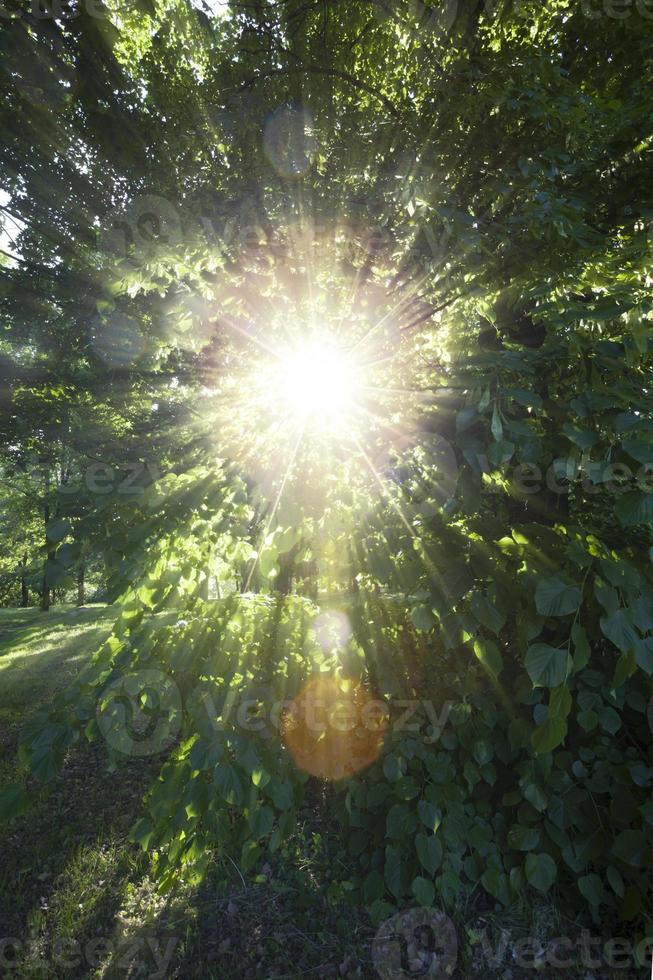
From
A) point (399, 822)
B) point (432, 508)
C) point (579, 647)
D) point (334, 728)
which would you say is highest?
point (432, 508)

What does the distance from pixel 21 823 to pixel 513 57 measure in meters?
6.78

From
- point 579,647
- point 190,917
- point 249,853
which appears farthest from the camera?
point 190,917

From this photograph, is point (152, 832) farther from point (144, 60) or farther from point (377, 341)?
point (144, 60)

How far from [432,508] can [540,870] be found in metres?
1.91

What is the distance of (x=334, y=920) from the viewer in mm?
3074

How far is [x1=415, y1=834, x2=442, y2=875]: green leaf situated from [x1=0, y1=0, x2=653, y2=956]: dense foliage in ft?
0.04

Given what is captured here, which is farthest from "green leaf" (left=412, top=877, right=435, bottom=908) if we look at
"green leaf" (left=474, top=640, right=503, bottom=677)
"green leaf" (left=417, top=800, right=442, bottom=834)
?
"green leaf" (left=474, top=640, right=503, bottom=677)

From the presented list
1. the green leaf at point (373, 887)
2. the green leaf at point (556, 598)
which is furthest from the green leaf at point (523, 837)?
the green leaf at point (556, 598)

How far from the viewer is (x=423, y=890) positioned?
2.54 meters

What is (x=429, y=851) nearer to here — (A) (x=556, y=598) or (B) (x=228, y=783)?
(B) (x=228, y=783)

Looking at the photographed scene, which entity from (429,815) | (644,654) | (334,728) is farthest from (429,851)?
(644,654)

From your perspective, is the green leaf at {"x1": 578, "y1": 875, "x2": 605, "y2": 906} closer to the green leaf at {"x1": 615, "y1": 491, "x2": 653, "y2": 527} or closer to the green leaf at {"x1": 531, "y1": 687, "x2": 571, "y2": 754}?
the green leaf at {"x1": 531, "y1": 687, "x2": 571, "y2": 754}

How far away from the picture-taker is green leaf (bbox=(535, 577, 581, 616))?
184 cm

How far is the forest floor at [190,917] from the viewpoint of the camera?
2770 millimetres
